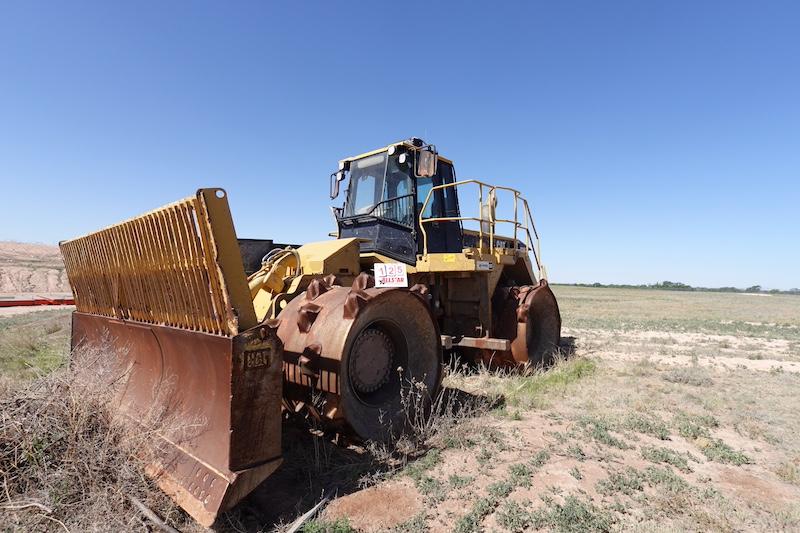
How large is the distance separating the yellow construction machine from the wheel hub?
0.01 metres

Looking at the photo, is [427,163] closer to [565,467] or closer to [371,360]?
[371,360]

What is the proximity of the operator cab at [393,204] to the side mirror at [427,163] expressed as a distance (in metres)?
0.61

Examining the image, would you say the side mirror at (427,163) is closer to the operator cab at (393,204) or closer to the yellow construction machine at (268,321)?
the yellow construction machine at (268,321)

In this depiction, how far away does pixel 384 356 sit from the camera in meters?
4.30

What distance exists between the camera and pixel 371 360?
4.15 m

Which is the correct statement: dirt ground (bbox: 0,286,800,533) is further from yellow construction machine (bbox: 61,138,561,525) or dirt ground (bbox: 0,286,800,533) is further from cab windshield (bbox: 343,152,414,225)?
cab windshield (bbox: 343,152,414,225)

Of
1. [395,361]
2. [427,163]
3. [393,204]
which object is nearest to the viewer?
[395,361]

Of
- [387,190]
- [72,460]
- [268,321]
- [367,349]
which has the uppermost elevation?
[387,190]

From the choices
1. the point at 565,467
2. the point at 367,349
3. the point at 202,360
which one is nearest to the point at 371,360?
the point at 367,349

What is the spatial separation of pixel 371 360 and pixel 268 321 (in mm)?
1165

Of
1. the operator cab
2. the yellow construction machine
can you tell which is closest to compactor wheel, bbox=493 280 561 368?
the yellow construction machine

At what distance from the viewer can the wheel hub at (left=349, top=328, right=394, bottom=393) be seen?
4.00 m

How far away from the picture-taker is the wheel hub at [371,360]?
400 cm

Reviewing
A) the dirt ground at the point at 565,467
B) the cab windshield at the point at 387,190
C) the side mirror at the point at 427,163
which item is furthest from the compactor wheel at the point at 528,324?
the side mirror at the point at 427,163
